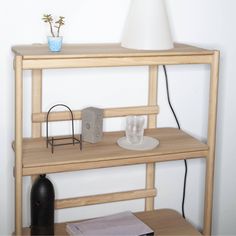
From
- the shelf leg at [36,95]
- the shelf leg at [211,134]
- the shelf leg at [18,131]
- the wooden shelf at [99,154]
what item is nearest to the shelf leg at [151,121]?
the wooden shelf at [99,154]

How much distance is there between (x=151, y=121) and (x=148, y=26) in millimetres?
480

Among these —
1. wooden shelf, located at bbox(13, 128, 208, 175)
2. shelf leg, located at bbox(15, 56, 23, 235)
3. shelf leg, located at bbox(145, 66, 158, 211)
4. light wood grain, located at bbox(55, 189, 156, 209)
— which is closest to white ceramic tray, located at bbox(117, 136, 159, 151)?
wooden shelf, located at bbox(13, 128, 208, 175)

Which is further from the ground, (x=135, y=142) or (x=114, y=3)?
(x=114, y=3)

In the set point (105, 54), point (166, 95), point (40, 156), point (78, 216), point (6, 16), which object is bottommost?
point (78, 216)

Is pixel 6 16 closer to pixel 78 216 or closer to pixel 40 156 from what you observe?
pixel 40 156

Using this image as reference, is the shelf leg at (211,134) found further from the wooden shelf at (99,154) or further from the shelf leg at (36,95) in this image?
the shelf leg at (36,95)

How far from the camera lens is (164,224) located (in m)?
2.13

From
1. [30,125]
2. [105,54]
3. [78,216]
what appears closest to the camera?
[105,54]

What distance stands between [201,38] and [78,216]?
2.92 feet

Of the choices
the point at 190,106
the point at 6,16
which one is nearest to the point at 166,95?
the point at 190,106

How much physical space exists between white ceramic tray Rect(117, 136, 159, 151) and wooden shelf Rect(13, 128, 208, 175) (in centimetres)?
2

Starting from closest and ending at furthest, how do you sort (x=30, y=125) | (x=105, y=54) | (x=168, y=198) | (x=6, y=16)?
(x=105, y=54) < (x=6, y=16) < (x=30, y=125) < (x=168, y=198)

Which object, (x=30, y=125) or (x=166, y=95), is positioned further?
(x=166, y=95)

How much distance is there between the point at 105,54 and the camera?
69.8 inches
